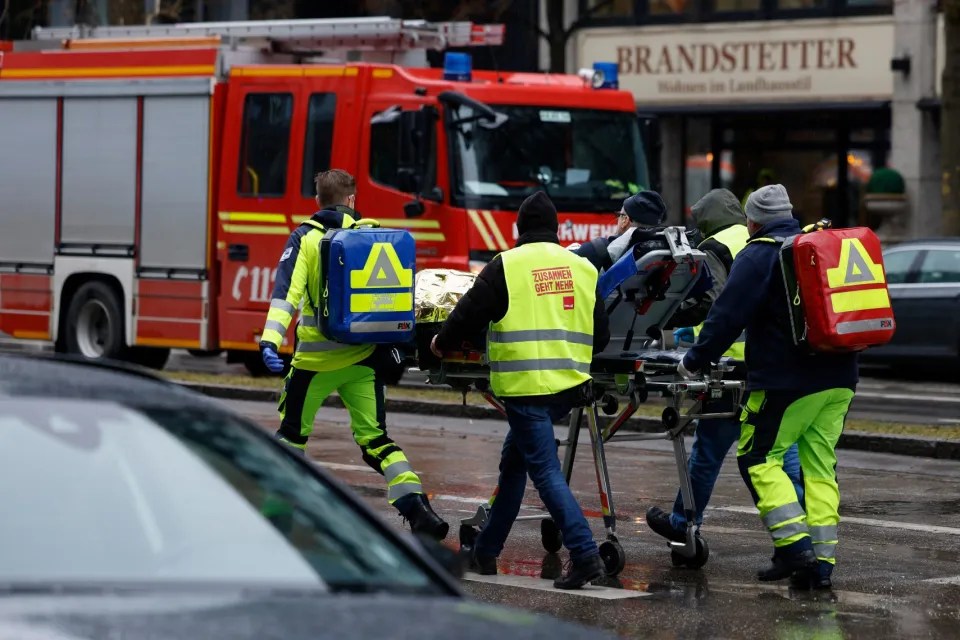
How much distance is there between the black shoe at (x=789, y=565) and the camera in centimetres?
823

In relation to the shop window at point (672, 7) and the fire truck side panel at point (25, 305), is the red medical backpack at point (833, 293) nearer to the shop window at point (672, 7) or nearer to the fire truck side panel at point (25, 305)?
the fire truck side panel at point (25, 305)

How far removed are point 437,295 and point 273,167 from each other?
8603mm

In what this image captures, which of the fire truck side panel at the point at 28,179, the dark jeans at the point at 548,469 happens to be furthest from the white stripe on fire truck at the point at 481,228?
the dark jeans at the point at 548,469

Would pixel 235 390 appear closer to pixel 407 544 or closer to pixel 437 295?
pixel 437 295

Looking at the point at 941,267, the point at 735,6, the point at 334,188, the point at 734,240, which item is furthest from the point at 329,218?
the point at 735,6

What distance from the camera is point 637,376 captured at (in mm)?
8797

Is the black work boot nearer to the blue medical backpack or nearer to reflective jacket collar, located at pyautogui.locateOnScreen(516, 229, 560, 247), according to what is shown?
the blue medical backpack

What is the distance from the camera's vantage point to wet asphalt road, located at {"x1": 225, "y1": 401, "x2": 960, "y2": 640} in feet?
24.9

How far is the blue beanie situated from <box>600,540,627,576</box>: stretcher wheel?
153 centimetres

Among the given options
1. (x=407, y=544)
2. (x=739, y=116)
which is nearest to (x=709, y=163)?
(x=739, y=116)

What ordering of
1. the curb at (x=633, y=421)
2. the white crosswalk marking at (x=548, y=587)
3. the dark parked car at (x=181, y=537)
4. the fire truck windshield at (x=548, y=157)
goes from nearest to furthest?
the dark parked car at (x=181, y=537)
the white crosswalk marking at (x=548, y=587)
the curb at (x=633, y=421)
the fire truck windshield at (x=548, y=157)

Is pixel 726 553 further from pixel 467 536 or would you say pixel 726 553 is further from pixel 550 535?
pixel 467 536

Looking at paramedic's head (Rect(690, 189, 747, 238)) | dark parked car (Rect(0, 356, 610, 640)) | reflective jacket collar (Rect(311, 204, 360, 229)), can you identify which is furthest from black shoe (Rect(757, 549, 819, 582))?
dark parked car (Rect(0, 356, 610, 640))

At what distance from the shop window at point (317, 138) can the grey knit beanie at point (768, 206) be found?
9.19m
